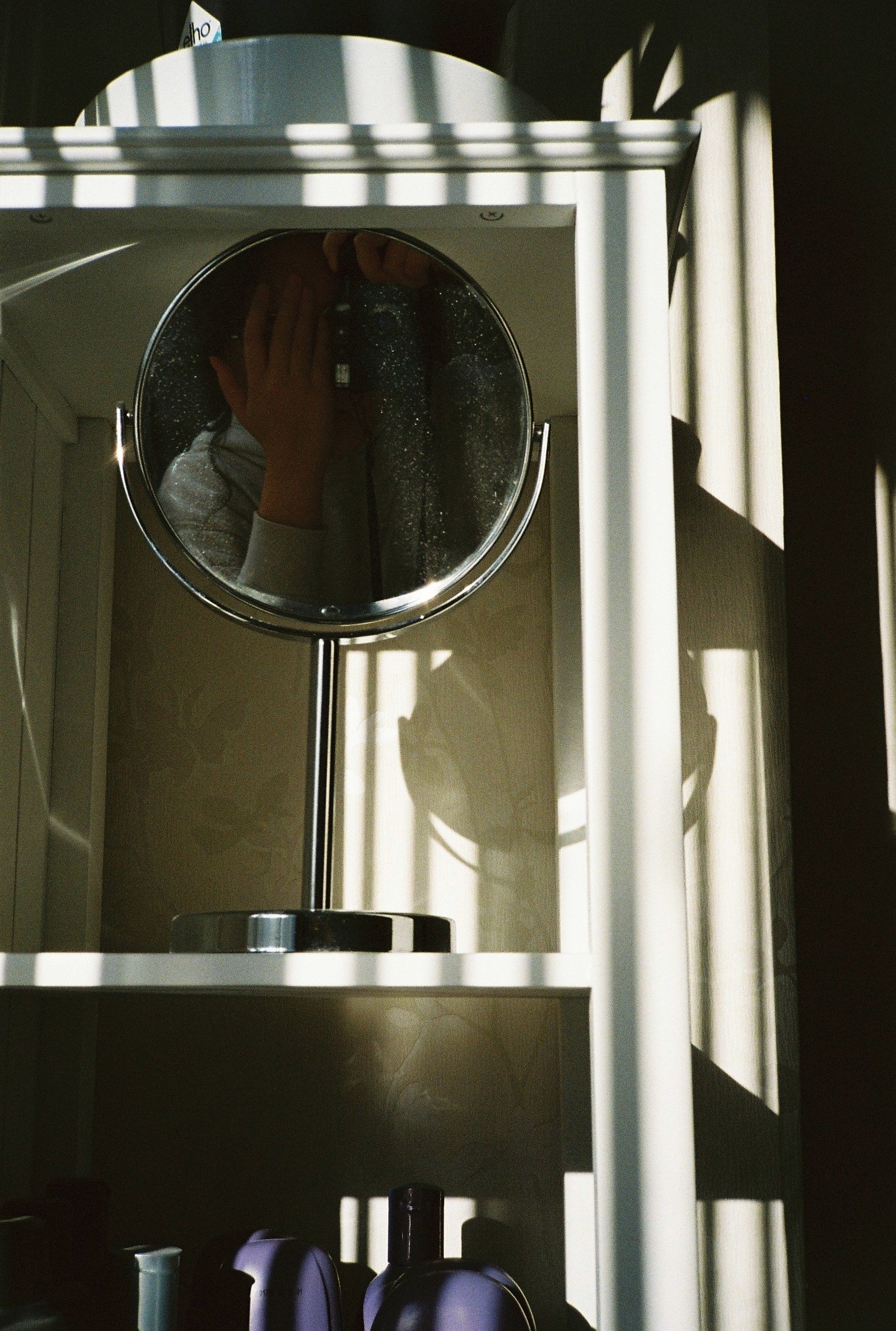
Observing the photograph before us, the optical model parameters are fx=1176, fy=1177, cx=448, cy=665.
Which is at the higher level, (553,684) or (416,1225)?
(553,684)

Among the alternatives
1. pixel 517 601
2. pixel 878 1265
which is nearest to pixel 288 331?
pixel 517 601

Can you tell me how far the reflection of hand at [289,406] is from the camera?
936 mm

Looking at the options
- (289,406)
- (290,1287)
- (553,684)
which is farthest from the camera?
(553,684)

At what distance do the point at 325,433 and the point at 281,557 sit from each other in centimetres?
11

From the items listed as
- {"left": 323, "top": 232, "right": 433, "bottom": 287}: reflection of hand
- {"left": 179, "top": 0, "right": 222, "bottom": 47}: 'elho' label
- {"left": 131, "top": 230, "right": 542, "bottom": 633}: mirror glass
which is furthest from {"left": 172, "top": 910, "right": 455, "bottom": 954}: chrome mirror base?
{"left": 179, "top": 0, "right": 222, "bottom": 47}: 'elho' label

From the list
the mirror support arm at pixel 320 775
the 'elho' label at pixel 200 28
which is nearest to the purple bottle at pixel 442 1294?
the mirror support arm at pixel 320 775

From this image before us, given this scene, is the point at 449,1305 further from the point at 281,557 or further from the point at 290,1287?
the point at 281,557

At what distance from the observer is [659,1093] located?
2.28 feet

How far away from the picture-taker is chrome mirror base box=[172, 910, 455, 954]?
78cm

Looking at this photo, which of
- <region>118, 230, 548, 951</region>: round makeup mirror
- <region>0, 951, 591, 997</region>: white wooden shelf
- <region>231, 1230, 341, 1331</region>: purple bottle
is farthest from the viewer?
<region>118, 230, 548, 951</region>: round makeup mirror

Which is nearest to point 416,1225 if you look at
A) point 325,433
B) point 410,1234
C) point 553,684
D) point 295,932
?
point 410,1234

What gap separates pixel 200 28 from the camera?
0.92 meters

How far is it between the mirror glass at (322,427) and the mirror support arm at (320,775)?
6 centimetres

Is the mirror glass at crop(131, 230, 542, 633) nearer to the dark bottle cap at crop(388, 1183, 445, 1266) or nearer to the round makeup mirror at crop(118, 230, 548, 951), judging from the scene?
the round makeup mirror at crop(118, 230, 548, 951)
